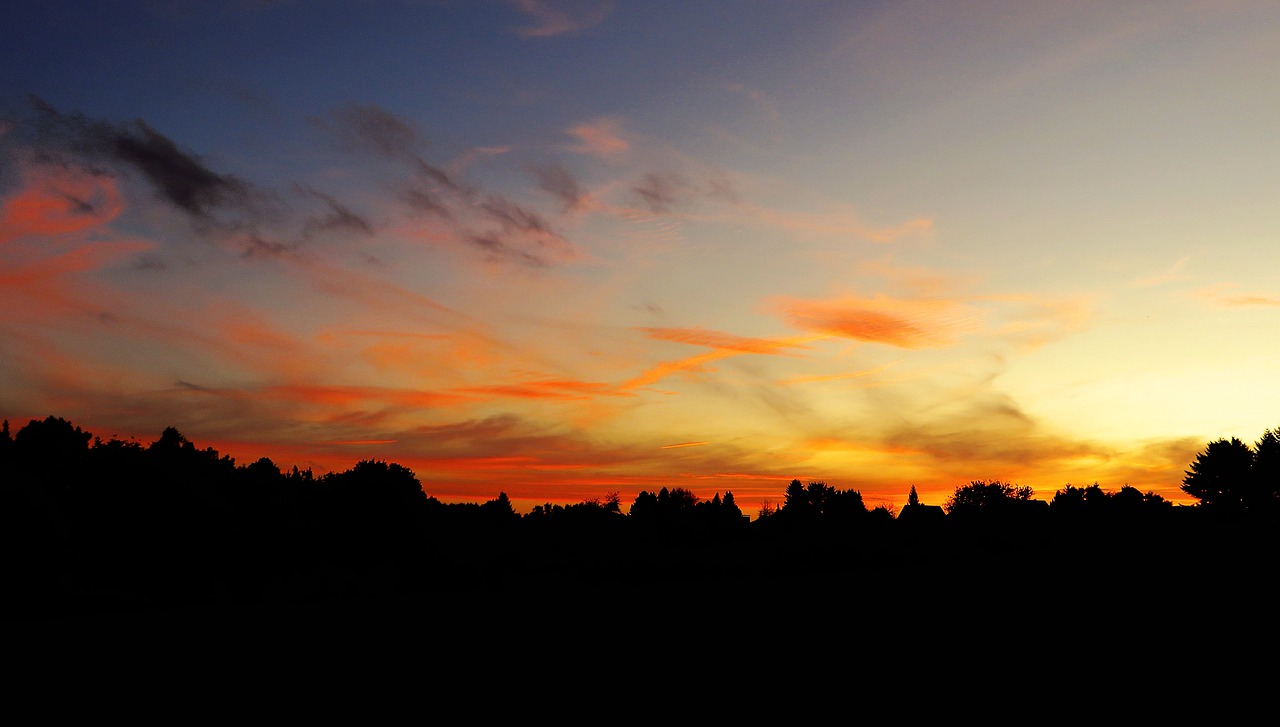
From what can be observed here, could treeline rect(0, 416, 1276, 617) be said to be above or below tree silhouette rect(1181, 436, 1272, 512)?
below

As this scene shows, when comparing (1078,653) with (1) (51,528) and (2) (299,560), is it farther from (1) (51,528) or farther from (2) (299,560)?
(2) (299,560)

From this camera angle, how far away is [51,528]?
6900cm

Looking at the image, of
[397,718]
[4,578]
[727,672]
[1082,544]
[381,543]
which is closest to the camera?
[397,718]

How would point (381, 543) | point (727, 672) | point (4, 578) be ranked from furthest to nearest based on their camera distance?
point (381, 543)
point (4, 578)
point (727, 672)

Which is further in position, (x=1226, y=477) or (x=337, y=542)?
(x=1226, y=477)

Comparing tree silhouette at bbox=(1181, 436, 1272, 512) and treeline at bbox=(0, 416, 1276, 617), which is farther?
tree silhouette at bbox=(1181, 436, 1272, 512)

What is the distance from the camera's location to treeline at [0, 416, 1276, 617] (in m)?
63.9

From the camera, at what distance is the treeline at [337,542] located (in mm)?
63938

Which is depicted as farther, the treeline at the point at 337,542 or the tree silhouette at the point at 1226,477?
the tree silhouette at the point at 1226,477

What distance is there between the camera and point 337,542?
4488 inches

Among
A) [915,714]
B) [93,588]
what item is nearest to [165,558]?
[93,588]

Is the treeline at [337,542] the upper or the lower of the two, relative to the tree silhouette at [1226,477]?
lower

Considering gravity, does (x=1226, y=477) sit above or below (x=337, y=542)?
above

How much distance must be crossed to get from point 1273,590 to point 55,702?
4836 cm
